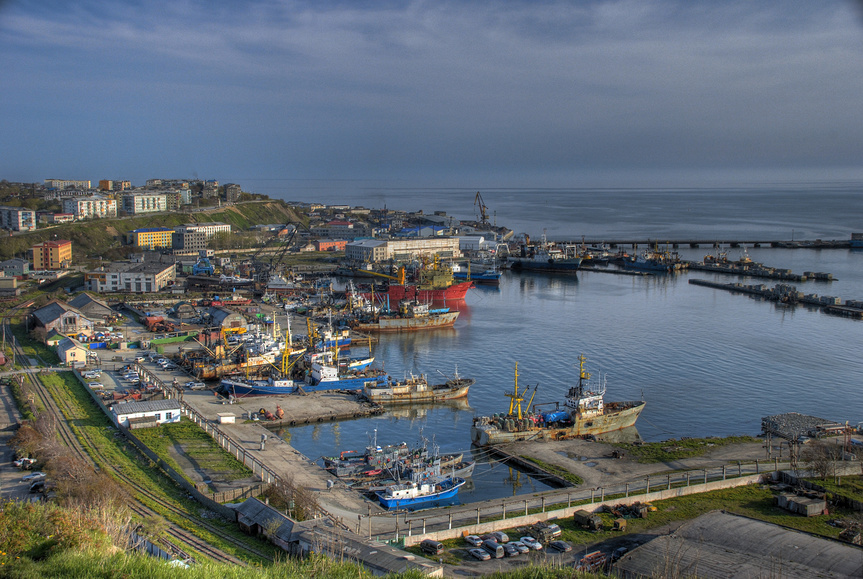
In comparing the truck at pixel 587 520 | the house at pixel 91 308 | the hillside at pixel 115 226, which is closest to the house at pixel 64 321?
the house at pixel 91 308

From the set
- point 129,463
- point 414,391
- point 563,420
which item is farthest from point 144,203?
point 563,420

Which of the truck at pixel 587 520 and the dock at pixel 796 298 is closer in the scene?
the truck at pixel 587 520

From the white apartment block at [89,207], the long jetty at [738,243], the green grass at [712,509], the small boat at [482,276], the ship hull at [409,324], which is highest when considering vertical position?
the white apartment block at [89,207]

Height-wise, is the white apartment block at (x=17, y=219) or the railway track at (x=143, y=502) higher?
the white apartment block at (x=17, y=219)

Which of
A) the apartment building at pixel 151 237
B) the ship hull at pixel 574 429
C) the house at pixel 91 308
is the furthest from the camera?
the apartment building at pixel 151 237

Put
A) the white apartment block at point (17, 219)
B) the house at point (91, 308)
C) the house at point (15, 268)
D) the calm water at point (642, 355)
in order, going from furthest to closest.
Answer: the white apartment block at point (17, 219)
the house at point (15, 268)
the house at point (91, 308)
the calm water at point (642, 355)

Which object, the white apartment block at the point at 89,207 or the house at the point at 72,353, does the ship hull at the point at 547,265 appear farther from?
the house at the point at 72,353

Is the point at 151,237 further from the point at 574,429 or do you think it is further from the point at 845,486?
the point at 845,486

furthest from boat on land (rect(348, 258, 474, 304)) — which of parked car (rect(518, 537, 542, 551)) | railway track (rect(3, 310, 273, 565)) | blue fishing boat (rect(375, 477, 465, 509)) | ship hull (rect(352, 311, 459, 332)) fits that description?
parked car (rect(518, 537, 542, 551))
